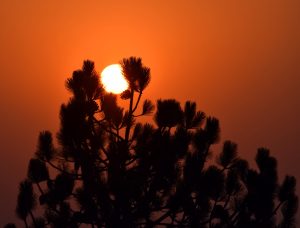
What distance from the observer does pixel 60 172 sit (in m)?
5.33

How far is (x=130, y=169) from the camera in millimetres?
5012

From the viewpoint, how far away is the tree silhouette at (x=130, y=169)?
16.3ft

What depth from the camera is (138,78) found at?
5078mm

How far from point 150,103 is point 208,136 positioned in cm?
84

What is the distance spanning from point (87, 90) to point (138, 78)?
0.60 meters

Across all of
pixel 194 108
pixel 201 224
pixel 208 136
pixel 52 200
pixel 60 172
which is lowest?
pixel 201 224

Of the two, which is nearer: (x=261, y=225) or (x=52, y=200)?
(x=52, y=200)

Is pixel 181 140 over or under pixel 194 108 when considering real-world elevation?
under

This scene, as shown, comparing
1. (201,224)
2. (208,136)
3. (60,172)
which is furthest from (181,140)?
(60,172)

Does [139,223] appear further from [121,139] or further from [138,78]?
[138,78]

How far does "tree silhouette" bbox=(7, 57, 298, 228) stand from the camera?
4.96 metres

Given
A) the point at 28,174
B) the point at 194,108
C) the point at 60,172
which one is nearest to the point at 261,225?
the point at 194,108

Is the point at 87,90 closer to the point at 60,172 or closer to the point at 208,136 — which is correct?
the point at 60,172

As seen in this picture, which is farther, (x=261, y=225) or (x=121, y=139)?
(x=261, y=225)
